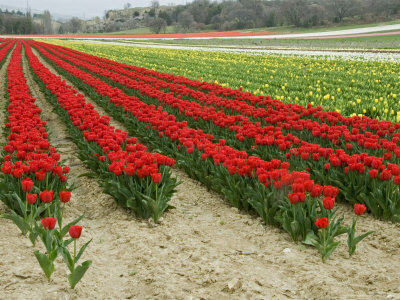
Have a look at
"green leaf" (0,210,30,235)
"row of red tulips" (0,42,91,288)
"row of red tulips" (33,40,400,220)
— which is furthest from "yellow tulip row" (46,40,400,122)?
"green leaf" (0,210,30,235)

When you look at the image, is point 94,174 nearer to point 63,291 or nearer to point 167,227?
point 167,227

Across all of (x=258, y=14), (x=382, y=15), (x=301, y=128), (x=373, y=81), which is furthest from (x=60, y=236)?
(x=258, y=14)

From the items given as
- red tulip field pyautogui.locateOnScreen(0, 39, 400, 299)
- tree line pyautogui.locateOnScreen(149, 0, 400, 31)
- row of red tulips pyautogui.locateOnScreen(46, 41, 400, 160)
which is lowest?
red tulip field pyautogui.locateOnScreen(0, 39, 400, 299)

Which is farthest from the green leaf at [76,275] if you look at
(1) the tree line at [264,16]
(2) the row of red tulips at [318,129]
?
(1) the tree line at [264,16]

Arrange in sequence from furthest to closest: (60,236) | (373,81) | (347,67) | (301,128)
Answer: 1. (347,67)
2. (373,81)
3. (301,128)
4. (60,236)

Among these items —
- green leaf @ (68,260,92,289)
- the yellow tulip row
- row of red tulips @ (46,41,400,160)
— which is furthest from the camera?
the yellow tulip row

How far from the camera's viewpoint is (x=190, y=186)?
589cm

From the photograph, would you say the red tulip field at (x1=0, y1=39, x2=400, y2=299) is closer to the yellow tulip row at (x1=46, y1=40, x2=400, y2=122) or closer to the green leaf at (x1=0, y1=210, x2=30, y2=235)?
the green leaf at (x1=0, y1=210, x2=30, y2=235)

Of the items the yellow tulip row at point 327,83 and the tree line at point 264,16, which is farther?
the tree line at point 264,16

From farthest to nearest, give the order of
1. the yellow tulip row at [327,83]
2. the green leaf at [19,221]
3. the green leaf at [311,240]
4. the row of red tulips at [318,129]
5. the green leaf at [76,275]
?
the yellow tulip row at [327,83] < the row of red tulips at [318,129] < the green leaf at [19,221] < the green leaf at [311,240] < the green leaf at [76,275]

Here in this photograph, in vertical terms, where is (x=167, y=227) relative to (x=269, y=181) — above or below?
below

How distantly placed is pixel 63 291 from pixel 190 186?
2.89m

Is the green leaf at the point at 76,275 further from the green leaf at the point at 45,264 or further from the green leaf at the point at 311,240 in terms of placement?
the green leaf at the point at 311,240

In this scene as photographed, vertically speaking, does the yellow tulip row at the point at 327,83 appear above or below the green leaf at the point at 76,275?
above
